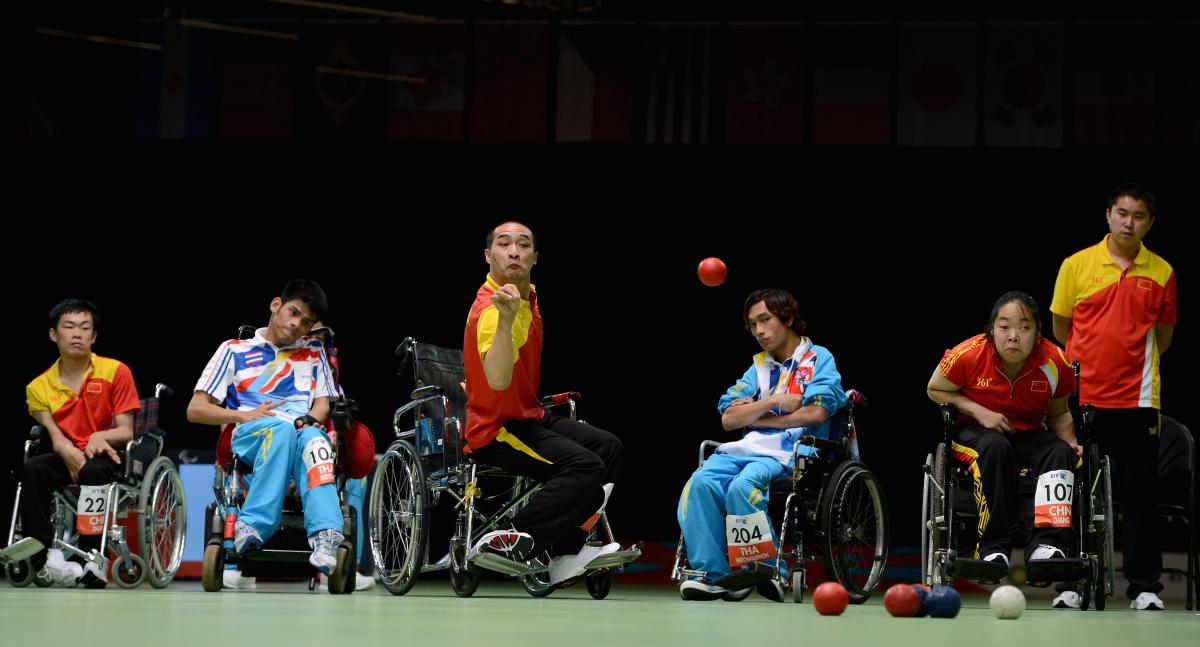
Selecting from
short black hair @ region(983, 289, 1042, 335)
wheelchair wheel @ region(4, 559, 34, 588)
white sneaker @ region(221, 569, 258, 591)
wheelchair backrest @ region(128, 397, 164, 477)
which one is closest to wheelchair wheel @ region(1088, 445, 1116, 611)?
short black hair @ region(983, 289, 1042, 335)

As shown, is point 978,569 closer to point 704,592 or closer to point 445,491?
point 704,592

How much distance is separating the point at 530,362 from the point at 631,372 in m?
5.40

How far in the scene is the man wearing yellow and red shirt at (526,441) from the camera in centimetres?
440

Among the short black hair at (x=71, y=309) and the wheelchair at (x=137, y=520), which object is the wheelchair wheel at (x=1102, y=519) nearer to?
the wheelchair at (x=137, y=520)

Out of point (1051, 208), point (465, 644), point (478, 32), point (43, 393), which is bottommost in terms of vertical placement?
point (465, 644)

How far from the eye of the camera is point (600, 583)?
4777mm

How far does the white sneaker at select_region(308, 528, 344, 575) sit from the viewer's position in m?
4.66

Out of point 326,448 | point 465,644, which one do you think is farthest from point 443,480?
point 465,644

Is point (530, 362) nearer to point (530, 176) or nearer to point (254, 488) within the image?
point (254, 488)

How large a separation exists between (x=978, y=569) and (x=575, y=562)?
3.75 ft

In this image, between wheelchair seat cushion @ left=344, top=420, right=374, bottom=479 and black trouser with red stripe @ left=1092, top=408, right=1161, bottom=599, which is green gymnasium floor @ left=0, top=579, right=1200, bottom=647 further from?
wheelchair seat cushion @ left=344, top=420, right=374, bottom=479

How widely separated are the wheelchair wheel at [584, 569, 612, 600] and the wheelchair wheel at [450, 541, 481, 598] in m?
0.35

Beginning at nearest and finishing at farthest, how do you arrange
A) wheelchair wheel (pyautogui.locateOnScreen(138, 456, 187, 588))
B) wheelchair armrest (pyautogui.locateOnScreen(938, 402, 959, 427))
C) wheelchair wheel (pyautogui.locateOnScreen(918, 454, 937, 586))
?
wheelchair wheel (pyautogui.locateOnScreen(918, 454, 937, 586)) → wheelchair armrest (pyautogui.locateOnScreen(938, 402, 959, 427)) → wheelchair wheel (pyautogui.locateOnScreen(138, 456, 187, 588))

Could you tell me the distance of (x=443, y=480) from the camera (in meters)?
4.75
